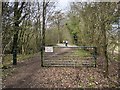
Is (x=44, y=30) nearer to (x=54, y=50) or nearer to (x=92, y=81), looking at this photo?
(x=54, y=50)

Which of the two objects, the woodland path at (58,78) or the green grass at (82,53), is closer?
the woodland path at (58,78)

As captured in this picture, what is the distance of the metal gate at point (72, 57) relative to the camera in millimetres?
4812

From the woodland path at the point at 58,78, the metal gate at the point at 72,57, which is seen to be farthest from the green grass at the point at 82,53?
the woodland path at the point at 58,78

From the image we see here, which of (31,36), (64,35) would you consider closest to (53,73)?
(64,35)

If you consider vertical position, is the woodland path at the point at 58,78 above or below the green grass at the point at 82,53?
below

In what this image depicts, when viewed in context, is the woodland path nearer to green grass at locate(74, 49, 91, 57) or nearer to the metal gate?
the metal gate

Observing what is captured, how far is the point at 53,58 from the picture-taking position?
493 centimetres

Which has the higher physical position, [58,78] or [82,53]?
[82,53]

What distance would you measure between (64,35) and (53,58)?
2286 millimetres

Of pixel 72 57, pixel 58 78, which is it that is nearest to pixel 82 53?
pixel 72 57

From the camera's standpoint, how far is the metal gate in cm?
481

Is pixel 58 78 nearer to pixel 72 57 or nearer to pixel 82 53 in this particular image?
pixel 72 57

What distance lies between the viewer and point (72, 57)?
4879 millimetres

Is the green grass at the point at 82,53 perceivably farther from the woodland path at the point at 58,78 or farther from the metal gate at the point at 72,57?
the woodland path at the point at 58,78
